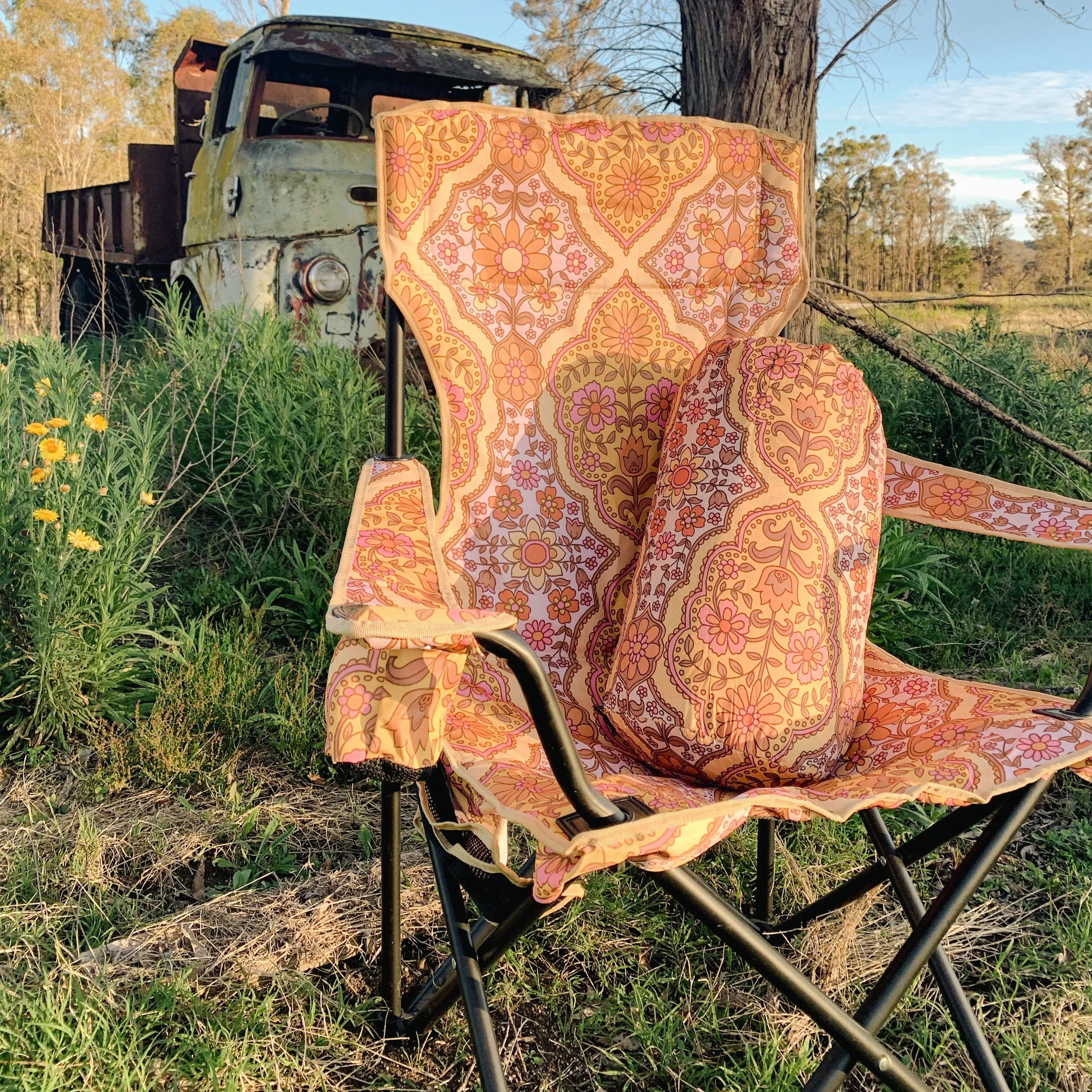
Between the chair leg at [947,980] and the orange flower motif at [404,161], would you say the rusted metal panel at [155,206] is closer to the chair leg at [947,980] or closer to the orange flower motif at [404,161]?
the orange flower motif at [404,161]

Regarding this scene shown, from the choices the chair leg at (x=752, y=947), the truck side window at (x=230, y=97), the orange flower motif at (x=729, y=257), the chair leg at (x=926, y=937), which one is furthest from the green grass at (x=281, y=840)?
the truck side window at (x=230, y=97)

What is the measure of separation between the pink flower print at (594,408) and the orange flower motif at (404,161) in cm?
42

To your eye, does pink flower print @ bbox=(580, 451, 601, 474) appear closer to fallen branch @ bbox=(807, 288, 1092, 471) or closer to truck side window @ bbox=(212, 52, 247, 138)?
fallen branch @ bbox=(807, 288, 1092, 471)

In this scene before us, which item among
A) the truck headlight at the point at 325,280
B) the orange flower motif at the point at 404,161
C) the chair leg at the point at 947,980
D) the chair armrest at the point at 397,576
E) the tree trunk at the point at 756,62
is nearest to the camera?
the chair armrest at the point at 397,576

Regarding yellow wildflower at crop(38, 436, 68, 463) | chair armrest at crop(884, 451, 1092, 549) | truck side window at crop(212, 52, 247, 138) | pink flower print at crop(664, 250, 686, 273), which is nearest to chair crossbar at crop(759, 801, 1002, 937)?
chair armrest at crop(884, 451, 1092, 549)

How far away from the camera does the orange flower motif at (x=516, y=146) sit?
1602mm

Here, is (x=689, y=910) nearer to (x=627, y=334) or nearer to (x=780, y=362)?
(x=780, y=362)

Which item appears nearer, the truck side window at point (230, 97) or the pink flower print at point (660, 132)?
the pink flower print at point (660, 132)

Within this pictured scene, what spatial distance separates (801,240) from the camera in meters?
1.70

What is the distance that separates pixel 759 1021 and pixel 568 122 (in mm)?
1520

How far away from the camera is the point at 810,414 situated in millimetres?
1383

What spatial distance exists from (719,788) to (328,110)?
387 cm

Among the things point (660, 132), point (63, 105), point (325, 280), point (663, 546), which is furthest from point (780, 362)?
point (63, 105)

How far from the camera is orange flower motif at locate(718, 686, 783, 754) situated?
1.28 m
